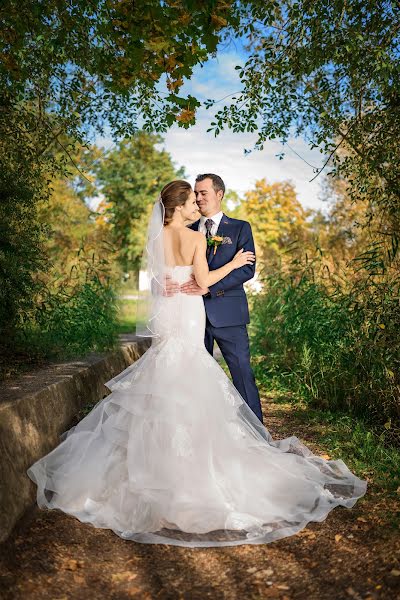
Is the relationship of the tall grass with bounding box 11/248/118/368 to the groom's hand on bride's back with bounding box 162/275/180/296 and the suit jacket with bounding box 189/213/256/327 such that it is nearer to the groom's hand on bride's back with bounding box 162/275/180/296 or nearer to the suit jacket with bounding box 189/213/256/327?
the suit jacket with bounding box 189/213/256/327

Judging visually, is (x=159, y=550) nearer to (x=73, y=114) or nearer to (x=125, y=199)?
(x=73, y=114)

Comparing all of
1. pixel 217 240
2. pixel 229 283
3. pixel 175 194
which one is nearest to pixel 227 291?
pixel 229 283

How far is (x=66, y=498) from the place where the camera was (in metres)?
4.21

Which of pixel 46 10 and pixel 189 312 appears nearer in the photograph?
pixel 189 312

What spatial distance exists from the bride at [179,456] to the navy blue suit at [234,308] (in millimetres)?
422

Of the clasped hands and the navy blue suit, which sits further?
the navy blue suit

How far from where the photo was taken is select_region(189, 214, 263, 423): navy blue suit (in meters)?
5.61

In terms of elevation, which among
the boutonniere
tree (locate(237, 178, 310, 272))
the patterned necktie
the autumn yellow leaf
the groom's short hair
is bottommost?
the boutonniere

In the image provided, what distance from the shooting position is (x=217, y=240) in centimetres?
550

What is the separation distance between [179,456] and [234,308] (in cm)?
175

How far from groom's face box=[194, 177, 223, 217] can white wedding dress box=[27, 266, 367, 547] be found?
0.92 meters

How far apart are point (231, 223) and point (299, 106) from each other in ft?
9.08

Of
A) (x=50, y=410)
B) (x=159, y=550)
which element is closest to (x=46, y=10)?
(x=50, y=410)

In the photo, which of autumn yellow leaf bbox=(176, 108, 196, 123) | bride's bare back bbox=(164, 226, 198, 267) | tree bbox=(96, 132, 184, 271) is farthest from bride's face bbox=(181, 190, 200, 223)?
tree bbox=(96, 132, 184, 271)
